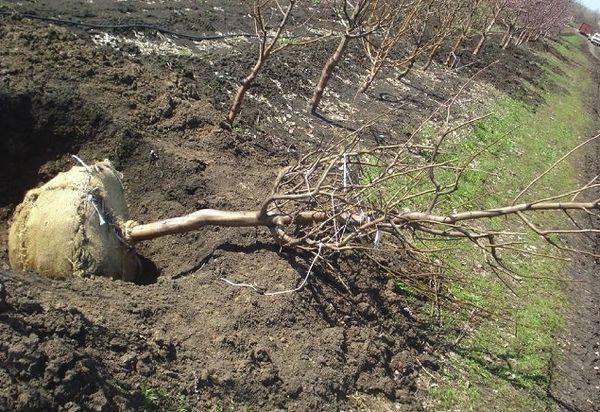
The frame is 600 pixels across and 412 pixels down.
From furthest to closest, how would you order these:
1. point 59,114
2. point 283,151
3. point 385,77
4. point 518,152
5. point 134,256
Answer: point 385,77
point 518,152
point 283,151
point 59,114
point 134,256

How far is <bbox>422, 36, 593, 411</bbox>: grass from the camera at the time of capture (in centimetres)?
427

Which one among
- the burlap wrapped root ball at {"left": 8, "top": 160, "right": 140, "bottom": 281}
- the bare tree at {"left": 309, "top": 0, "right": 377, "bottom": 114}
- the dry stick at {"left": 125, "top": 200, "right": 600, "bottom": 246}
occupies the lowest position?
the burlap wrapped root ball at {"left": 8, "top": 160, "right": 140, "bottom": 281}

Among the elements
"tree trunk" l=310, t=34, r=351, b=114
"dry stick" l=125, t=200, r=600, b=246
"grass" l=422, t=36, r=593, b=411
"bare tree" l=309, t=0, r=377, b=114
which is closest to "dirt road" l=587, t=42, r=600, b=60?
"grass" l=422, t=36, r=593, b=411

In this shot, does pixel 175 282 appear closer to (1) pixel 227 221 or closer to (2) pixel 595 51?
(1) pixel 227 221

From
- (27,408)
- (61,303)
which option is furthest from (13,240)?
(27,408)

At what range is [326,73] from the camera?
7594mm

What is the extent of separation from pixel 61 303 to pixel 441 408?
259cm

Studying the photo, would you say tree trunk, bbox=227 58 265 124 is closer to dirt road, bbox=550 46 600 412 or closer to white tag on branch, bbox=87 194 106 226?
white tag on branch, bbox=87 194 106 226

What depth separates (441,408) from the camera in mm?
3939

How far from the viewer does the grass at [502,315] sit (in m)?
4.27

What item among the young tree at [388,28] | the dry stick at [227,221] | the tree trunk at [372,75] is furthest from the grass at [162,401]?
the tree trunk at [372,75]

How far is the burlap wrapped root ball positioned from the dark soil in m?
0.33

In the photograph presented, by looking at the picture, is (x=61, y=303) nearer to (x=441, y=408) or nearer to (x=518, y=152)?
(x=441, y=408)

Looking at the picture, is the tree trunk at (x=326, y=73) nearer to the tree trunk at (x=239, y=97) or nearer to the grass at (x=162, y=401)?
the tree trunk at (x=239, y=97)
